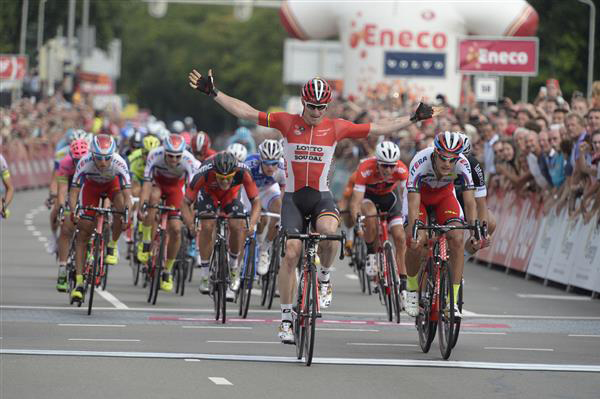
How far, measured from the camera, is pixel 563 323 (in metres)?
16.9

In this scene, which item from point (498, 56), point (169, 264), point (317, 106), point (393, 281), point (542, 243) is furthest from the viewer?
point (498, 56)

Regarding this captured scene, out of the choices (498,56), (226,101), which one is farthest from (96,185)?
(498,56)

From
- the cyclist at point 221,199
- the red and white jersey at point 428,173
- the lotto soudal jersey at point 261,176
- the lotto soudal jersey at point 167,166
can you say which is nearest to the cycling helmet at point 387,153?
the cyclist at point 221,199

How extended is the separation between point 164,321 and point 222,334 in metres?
1.35

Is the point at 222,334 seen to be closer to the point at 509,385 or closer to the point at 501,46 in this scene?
the point at 509,385

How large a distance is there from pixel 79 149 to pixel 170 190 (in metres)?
1.15

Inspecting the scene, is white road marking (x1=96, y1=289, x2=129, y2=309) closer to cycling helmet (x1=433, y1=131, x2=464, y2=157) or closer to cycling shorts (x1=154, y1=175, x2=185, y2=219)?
cycling shorts (x1=154, y1=175, x2=185, y2=219)

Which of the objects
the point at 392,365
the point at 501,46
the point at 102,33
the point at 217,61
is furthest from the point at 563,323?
the point at 217,61

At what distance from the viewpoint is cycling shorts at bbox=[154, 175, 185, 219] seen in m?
19.2

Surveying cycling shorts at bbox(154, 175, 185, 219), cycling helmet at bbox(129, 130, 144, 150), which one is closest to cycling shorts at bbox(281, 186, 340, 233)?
cycling shorts at bbox(154, 175, 185, 219)

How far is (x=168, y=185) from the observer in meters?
19.3

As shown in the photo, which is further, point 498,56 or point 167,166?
point 498,56

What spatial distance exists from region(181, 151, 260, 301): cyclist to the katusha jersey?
1.32 meters

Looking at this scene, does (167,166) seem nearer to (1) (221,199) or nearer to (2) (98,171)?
(2) (98,171)
